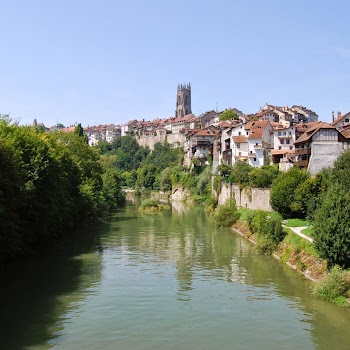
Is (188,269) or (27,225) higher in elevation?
(27,225)

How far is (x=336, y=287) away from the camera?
21.0 metres

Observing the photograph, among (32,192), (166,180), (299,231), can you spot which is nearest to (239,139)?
(166,180)

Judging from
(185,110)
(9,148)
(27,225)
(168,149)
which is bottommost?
(27,225)

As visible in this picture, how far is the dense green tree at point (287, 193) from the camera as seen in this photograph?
3866 centimetres

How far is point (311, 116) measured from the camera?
115 m

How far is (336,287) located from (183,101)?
16320 centimetres

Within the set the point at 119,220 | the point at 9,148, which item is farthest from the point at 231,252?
the point at 119,220

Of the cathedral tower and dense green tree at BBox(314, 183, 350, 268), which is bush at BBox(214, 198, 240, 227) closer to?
dense green tree at BBox(314, 183, 350, 268)

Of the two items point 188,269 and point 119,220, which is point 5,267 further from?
point 119,220

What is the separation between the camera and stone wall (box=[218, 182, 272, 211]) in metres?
45.6

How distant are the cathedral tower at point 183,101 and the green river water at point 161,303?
147458mm

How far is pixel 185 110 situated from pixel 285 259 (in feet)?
503

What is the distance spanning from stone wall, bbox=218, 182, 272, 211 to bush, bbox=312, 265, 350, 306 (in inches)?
902

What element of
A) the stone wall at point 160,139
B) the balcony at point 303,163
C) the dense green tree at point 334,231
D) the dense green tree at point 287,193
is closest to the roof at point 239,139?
the balcony at point 303,163
